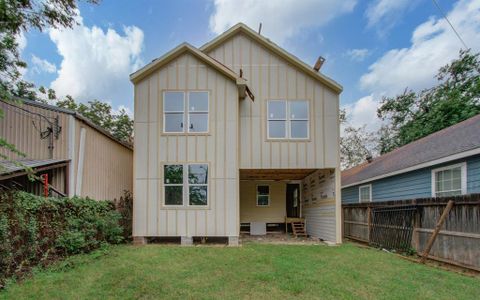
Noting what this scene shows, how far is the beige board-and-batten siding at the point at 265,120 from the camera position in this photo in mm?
10727

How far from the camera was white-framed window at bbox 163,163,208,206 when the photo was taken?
9.72m

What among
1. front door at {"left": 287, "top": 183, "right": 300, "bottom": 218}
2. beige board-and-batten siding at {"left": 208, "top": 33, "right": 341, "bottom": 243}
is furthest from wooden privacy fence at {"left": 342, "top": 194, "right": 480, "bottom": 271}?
front door at {"left": 287, "top": 183, "right": 300, "bottom": 218}

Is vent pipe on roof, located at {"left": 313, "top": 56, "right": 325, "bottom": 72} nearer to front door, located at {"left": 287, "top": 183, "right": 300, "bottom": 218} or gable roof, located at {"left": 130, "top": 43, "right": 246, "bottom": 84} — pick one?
gable roof, located at {"left": 130, "top": 43, "right": 246, "bottom": 84}

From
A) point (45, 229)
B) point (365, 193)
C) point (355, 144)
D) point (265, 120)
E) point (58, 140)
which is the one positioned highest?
point (355, 144)

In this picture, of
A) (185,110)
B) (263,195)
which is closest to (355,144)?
(263,195)

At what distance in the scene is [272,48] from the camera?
1109 centimetres

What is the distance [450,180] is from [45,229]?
34.9 ft

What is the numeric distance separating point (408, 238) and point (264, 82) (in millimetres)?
6574

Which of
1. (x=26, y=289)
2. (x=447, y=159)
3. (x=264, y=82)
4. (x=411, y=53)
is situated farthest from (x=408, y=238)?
(x=411, y=53)

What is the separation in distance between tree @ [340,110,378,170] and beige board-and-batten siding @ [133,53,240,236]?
25.9m

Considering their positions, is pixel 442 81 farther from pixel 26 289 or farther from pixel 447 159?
pixel 26 289

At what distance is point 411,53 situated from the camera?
60.9ft

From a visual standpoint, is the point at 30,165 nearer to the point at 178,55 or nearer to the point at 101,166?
the point at 101,166

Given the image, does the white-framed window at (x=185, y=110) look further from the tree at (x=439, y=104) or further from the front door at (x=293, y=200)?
the tree at (x=439, y=104)
